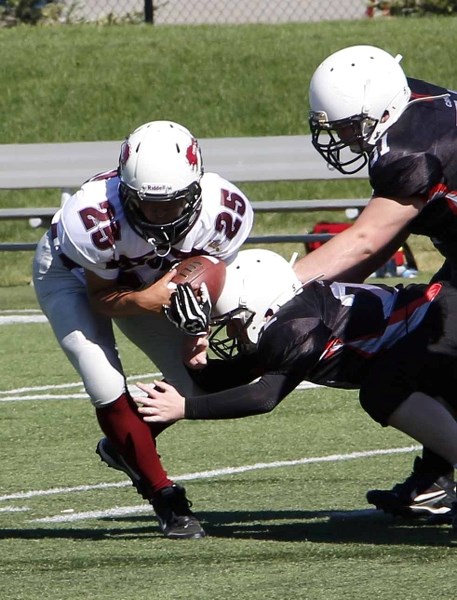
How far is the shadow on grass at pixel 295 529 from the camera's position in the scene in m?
4.52

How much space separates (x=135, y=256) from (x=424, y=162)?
3.14ft

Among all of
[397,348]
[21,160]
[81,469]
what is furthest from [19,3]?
[397,348]

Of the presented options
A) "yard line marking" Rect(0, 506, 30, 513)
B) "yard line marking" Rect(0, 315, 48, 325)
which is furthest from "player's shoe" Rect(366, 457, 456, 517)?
"yard line marking" Rect(0, 315, 48, 325)

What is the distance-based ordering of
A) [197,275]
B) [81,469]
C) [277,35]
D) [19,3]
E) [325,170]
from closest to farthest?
1. [197,275]
2. [81,469]
3. [325,170]
4. [277,35]
5. [19,3]

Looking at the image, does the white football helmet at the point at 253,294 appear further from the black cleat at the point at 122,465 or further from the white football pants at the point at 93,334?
the black cleat at the point at 122,465

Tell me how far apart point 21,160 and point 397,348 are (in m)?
7.82

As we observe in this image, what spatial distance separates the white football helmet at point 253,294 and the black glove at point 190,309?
0.09 meters

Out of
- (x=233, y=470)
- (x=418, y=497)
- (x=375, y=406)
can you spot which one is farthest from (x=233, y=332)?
(x=233, y=470)

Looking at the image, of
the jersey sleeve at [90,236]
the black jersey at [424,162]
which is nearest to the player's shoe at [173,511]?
the jersey sleeve at [90,236]

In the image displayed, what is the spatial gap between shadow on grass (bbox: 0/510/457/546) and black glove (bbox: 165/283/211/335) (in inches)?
27.5

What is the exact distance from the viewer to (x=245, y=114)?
15719mm

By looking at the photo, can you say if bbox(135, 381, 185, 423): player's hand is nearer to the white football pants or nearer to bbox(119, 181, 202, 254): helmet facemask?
the white football pants

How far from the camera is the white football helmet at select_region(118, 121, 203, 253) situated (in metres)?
4.47

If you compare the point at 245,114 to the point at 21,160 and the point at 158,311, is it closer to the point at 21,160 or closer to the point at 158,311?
the point at 21,160
